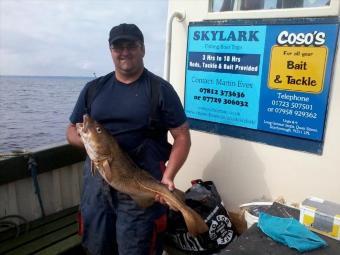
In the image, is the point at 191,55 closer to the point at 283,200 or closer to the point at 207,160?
the point at 207,160

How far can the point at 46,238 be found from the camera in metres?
3.59

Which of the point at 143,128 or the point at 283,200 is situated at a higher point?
the point at 143,128

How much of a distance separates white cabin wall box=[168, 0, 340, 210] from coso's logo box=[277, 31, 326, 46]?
0.60ft

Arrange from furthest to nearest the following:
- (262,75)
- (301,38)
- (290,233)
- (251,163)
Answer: (251,163)
(262,75)
(301,38)
(290,233)

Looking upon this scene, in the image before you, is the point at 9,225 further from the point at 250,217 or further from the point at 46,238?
the point at 250,217

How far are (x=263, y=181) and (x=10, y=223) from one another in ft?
8.73

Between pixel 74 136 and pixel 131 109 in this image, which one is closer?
pixel 131 109

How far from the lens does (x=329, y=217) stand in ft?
7.22

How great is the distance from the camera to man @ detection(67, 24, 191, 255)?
272 centimetres

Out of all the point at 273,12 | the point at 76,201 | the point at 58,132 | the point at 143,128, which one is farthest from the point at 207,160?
the point at 58,132

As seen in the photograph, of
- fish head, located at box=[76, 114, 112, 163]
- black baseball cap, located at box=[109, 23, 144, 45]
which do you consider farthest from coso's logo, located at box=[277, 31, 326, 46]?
fish head, located at box=[76, 114, 112, 163]

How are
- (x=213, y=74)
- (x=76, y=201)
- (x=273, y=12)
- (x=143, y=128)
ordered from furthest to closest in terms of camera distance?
1. (x=76, y=201)
2. (x=213, y=74)
3. (x=273, y=12)
4. (x=143, y=128)

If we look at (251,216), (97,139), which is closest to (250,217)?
(251,216)

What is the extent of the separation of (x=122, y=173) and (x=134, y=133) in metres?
0.33
